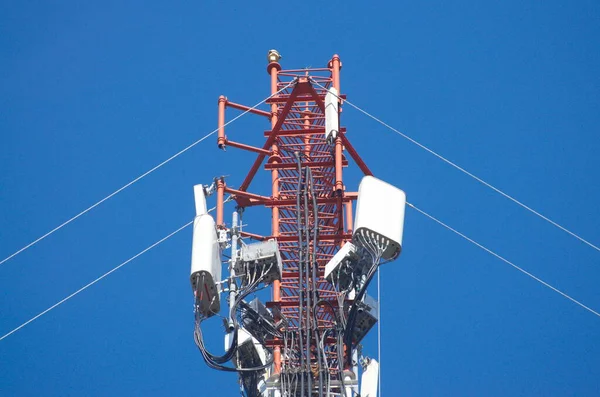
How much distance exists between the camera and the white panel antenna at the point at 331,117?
47.6 meters

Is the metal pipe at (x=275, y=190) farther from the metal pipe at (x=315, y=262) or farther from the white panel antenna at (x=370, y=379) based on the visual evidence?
the white panel antenna at (x=370, y=379)

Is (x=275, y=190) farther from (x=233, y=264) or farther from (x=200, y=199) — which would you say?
(x=233, y=264)

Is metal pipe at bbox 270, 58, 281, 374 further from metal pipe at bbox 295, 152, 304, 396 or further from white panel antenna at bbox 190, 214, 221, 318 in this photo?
white panel antenna at bbox 190, 214, 221, 318

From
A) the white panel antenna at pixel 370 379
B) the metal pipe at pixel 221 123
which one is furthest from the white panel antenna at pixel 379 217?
the metal pipe at pixel 221 123

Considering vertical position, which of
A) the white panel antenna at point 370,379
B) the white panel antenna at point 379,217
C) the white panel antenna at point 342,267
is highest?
the white panel antenna at point 379,217

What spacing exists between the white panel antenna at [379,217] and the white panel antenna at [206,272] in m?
4.76

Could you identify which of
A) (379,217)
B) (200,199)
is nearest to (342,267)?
(379,217)

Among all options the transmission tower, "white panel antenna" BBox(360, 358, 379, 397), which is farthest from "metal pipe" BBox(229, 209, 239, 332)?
"white panel antenna" BBox(360, 358, 379, 397)

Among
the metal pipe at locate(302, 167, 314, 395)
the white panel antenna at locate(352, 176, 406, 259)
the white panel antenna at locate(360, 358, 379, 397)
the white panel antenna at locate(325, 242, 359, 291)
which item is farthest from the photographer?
the white panel antenna at locate(360, 358, 379, 397)

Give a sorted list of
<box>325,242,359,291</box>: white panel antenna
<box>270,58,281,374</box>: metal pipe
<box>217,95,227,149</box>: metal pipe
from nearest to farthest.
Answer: <box>325,242,359,291</box>: white panel antenna
<box>270,58,281,374</box>: metal pipe
<box>217,95,227,149</box>: metal pipe

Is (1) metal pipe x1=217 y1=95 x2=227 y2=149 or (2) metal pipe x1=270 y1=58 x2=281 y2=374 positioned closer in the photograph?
(2) metal pipe x1=270 y1=58 x2=281 y2=374

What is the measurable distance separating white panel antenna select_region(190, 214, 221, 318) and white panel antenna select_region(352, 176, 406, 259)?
15.6 ft

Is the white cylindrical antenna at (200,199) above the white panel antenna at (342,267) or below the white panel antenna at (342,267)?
above

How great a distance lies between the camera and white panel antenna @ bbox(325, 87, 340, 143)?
47.6m
